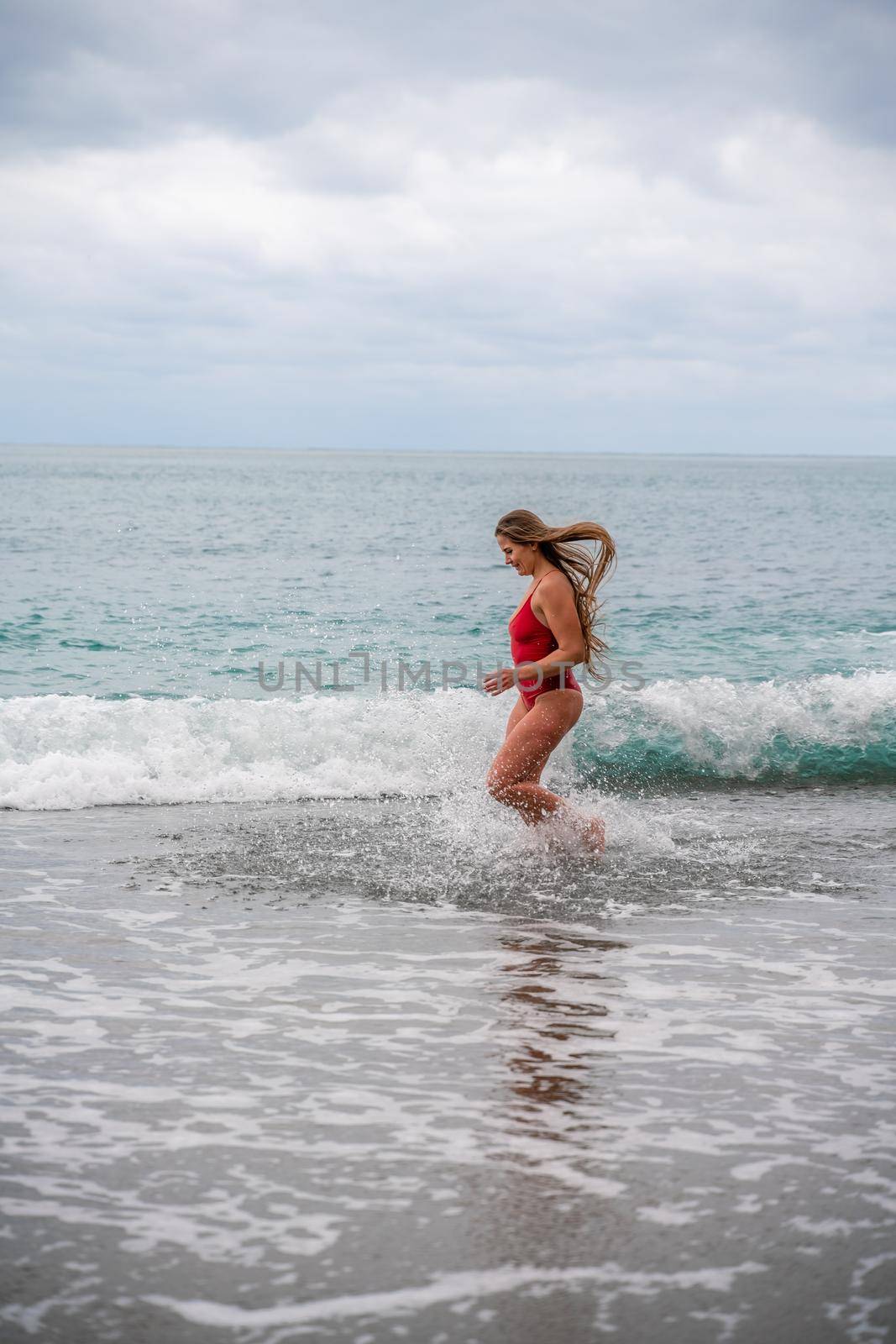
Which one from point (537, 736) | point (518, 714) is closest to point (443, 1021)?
point (537, 736)

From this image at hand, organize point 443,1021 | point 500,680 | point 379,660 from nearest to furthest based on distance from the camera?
1. point 443,1021
2. point 500,680
3. point 379,660

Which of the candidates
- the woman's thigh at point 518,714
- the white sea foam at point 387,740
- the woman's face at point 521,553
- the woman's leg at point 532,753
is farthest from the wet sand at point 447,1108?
the white sea foam at point 387,740

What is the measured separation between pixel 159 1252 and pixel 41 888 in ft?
12.9

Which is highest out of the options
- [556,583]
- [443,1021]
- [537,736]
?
[556,583]

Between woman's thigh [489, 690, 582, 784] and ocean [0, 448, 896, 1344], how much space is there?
0.50m

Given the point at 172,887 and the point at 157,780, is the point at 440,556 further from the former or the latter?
the point at 172,887

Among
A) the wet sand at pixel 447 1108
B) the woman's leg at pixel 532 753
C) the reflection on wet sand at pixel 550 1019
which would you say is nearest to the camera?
the wet sand at pixel 447 1108

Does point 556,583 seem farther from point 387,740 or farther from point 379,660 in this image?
point 379,660

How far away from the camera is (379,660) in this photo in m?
16.8

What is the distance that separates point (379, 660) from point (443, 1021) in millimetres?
12040

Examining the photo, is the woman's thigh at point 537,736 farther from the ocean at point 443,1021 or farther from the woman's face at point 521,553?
the woman's face at point 521,553

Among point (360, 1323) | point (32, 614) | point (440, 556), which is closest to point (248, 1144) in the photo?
point (360, 1323)

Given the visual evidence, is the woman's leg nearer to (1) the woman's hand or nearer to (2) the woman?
(2) the woman

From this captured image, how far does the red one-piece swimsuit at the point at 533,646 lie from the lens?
23.6 ft
